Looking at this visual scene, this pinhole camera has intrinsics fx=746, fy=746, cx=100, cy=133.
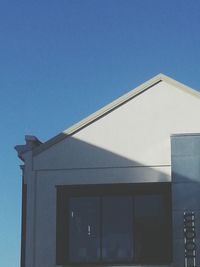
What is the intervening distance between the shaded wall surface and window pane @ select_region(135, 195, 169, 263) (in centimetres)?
80

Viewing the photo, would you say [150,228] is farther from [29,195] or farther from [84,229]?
[29,195]

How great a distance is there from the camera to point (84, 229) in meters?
25.5

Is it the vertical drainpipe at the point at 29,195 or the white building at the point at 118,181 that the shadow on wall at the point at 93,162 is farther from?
the vertical drainpipe at the point at 29,195

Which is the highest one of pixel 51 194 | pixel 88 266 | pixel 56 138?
pixel 56 138

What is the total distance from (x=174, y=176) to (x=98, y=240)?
3410 millimetres

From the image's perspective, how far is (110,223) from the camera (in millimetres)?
25406

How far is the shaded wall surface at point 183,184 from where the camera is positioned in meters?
24.2

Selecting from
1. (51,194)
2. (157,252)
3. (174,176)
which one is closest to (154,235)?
(157,252)

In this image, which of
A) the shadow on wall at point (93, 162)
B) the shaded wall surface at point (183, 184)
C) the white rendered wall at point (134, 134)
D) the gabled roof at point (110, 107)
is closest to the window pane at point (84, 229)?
the shadow on wall at point (93, 162)

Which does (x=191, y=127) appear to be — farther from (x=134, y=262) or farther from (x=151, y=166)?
(x=134, y=262)

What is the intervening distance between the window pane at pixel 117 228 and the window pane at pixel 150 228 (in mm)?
270

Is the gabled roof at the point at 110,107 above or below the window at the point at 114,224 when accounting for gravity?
above

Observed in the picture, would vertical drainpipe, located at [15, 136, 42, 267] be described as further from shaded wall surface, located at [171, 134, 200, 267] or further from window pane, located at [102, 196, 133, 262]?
shaded wall surface, located at [171, 134, 200, 267]

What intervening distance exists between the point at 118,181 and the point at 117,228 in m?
1.60
